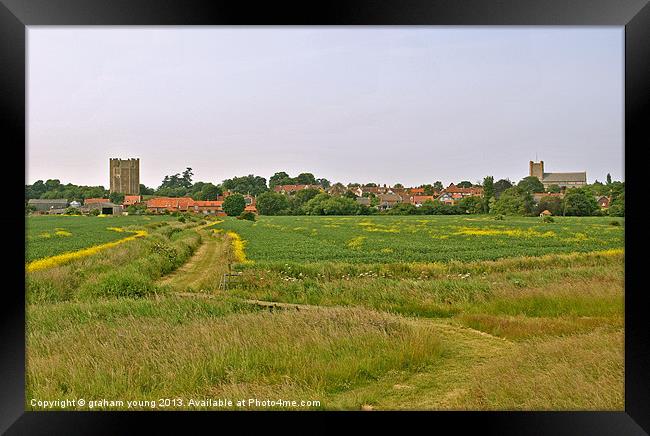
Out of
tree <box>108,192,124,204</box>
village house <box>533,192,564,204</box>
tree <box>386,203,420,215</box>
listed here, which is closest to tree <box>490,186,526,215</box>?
village house <box>533,192,564,204</box>

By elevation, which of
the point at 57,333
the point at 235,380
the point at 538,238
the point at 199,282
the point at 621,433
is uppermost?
the point at 538,238

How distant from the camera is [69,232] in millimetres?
3250

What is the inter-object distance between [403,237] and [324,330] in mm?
1282

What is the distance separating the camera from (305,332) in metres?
2.81

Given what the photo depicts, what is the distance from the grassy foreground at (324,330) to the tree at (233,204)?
17 centimetres

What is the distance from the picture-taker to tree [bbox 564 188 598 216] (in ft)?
10.5

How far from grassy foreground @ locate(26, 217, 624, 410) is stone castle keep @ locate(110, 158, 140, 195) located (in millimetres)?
434

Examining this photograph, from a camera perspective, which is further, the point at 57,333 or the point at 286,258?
the point at 286,258

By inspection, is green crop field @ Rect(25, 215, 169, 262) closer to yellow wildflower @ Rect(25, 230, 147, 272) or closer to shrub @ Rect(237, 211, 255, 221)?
yellow wildflower @ Rect(25, 230, 147, 272)

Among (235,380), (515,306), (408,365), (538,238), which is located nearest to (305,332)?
(235,380)

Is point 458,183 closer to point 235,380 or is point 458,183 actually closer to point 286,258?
point 286,258

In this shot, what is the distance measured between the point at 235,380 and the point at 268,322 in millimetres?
527

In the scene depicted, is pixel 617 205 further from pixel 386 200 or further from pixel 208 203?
pixel 208 203

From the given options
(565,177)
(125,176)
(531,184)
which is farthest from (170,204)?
(565,177)
